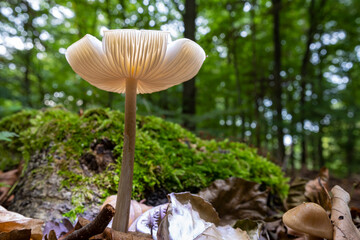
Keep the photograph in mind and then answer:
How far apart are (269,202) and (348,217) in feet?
2.87

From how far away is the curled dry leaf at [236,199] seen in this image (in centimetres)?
157

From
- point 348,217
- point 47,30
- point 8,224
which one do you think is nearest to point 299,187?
point 348,217

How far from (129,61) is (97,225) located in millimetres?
818

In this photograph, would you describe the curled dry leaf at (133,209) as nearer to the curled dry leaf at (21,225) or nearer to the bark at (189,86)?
the curled dry leaf at (21,225)

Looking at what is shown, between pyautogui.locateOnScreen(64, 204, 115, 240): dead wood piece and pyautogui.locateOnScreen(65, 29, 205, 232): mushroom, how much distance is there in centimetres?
20

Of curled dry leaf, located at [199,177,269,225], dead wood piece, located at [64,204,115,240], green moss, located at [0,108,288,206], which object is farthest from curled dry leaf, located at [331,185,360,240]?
dead wood piece, located at [64,204,115,240]

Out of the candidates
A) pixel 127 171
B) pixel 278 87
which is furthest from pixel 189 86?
pixel 127 171

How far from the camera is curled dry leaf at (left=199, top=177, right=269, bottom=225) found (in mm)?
1567

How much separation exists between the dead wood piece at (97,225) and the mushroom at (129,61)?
0.66 ft

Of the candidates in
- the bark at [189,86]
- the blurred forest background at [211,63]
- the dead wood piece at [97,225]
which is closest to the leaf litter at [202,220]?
the dead wood piece at [97,225]

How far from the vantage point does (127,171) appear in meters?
1.18

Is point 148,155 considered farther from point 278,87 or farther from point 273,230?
point 278,87

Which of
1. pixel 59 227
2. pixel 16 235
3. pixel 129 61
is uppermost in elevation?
pixel 129 61

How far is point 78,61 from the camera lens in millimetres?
1170
